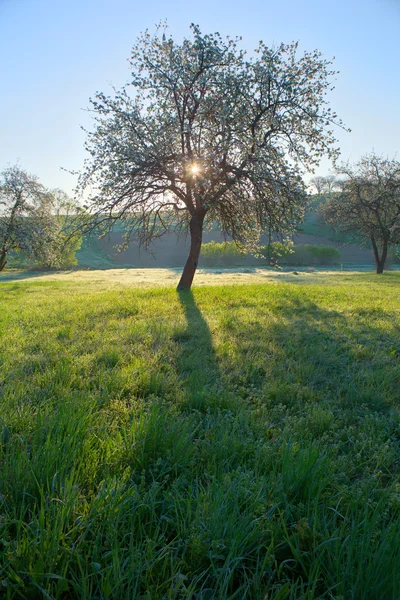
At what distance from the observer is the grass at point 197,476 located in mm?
1538

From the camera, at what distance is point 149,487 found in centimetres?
215

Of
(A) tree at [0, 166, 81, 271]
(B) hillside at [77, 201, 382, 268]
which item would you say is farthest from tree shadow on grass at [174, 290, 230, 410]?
(B) hillside at [77, 201, 382, 268]

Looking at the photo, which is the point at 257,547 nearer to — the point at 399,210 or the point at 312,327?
the point at 312,327

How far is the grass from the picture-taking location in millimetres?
1538

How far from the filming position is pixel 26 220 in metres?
27.7

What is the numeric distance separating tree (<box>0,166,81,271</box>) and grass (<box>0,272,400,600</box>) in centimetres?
2527

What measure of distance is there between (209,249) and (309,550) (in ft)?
226

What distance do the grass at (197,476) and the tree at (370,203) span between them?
3030cm

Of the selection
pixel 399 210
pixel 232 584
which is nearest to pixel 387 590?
pixel 232 584

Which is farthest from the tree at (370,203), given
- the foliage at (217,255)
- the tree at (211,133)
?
the foliage at (217,255)

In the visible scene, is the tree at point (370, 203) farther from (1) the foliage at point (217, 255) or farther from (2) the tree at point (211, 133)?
(1) the foliage at point (217, 255)

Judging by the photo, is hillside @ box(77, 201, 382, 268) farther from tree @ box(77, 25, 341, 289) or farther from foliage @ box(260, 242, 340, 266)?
tree @ box(77, 25, 341, 289)

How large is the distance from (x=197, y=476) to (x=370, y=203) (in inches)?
1359

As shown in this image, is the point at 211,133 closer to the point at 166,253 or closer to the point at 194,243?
the point at 194,243
